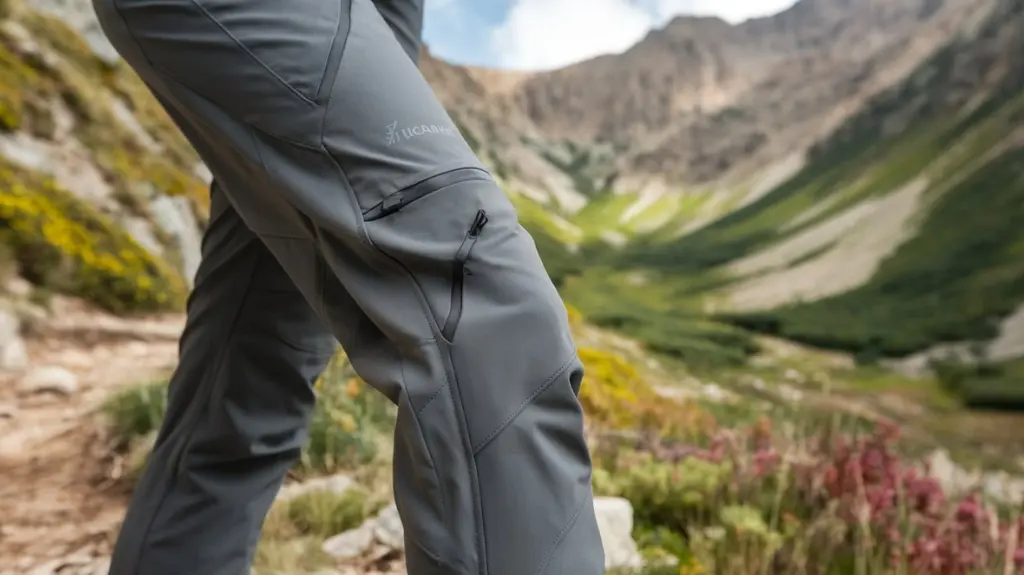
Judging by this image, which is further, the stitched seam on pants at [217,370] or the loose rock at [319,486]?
the loose rock at [319,486]

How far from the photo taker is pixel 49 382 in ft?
11.7

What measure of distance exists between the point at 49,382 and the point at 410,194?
3.45 m

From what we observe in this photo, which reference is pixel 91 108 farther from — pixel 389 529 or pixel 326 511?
pixel 389 529

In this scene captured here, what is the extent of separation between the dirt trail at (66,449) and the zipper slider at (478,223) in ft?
5.82

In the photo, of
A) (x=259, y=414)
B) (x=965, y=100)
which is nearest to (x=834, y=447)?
(x=259, y=414)

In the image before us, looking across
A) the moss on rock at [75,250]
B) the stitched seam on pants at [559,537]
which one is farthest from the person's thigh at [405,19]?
the moss on rock at [75,250]

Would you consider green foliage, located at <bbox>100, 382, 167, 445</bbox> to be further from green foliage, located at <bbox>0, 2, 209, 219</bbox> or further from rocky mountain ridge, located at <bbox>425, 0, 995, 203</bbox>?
rocky mountain ridge, located at <bbox>425, 0, 995, 203</bbox>

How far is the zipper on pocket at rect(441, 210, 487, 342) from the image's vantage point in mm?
945

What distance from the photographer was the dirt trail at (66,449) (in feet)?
7.09

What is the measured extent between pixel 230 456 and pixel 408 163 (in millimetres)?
831

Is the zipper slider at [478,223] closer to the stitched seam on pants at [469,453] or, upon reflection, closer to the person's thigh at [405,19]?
the stitched seam on pants at [469,453]

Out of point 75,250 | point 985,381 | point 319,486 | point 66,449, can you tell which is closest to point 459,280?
point 319,486

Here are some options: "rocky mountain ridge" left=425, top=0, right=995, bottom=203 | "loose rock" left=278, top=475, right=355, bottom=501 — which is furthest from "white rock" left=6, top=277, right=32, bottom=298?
"rocky mountain ridge" left=425, top=0, right=995, bottom=203

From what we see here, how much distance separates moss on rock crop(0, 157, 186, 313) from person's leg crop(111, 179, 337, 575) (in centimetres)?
373
